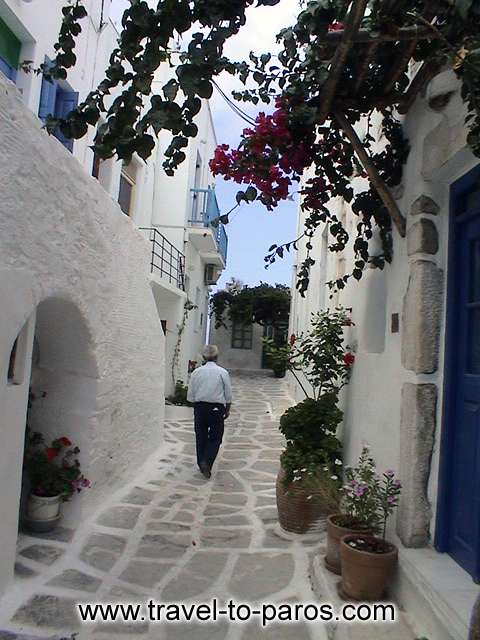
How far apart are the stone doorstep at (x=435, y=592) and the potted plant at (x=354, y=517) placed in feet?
0.93

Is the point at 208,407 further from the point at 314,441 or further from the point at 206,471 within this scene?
the point at 314,441

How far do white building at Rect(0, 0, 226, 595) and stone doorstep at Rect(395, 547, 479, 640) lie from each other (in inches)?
93.2

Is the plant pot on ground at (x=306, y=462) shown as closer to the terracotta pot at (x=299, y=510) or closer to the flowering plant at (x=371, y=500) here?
the terracotta pot at (x=299, y=510)

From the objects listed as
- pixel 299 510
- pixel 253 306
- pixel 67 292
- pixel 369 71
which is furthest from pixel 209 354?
pixel 253 306

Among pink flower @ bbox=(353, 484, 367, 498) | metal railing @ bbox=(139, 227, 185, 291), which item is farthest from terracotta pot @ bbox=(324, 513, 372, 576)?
metal railing @ bbox=(139, 227, 185, 291)

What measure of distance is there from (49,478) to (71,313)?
1361mm

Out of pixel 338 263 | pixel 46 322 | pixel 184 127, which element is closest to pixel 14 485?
pixel 46 322

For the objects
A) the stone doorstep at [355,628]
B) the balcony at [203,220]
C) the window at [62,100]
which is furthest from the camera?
the balcony at [203,220]

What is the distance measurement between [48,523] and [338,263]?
13.2ft

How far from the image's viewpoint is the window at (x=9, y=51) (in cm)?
505

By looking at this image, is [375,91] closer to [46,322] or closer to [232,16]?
[232,16]

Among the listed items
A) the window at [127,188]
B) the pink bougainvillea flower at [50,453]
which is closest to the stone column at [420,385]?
the pink bougainvillea flower at [50,453]

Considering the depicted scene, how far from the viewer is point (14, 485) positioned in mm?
3141

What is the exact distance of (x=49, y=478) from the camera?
4.02m
